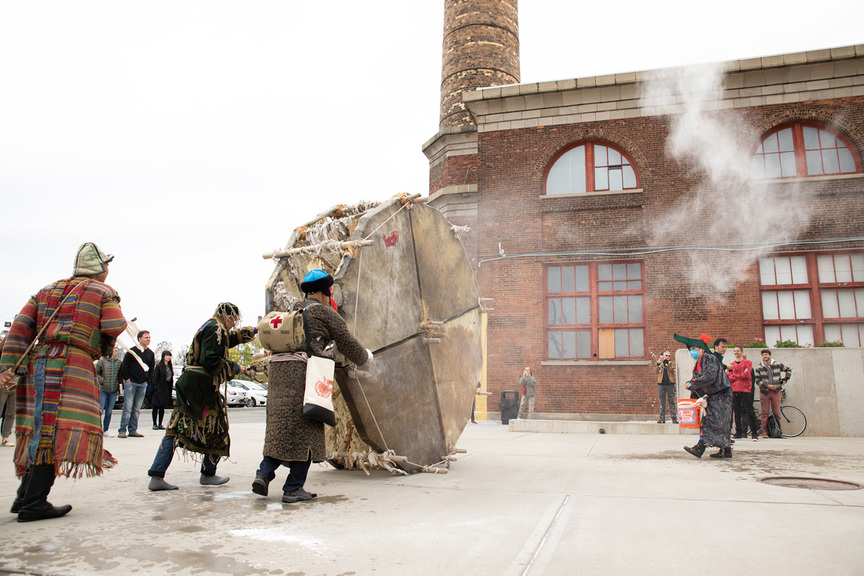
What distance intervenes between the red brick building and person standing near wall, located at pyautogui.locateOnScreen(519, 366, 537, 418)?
24.6 inches

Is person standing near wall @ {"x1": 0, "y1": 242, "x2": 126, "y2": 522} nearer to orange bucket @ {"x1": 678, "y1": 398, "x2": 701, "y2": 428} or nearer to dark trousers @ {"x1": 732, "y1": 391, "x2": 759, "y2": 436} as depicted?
orange bucket @ {"x1": 678, "y1": 398, "x2": 701, "y2": 428}

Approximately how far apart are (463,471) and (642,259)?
11.7 metres

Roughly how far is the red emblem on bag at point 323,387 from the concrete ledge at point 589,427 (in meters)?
8.35

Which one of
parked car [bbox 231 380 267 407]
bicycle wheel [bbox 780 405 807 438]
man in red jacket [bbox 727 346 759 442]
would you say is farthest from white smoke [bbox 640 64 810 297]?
parked car [bbox 231 380 267 407]

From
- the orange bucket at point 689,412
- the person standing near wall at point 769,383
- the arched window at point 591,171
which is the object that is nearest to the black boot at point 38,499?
the orange bucket at point 689,412

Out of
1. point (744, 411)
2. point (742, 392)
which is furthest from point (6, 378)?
point (744, 411)

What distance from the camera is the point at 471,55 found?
21906 millimetres

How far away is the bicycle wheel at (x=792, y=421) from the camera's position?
10945 mm

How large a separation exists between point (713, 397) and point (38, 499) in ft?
21.1

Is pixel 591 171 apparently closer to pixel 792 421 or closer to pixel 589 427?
pixel 589 427

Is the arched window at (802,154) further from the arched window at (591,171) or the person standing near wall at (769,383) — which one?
the person standing near wall at (769,383)

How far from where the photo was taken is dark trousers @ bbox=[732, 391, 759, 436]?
409 inches

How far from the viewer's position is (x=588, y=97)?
53.7 feet

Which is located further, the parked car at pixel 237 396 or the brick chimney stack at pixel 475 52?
the parked car at pixel 237 396
